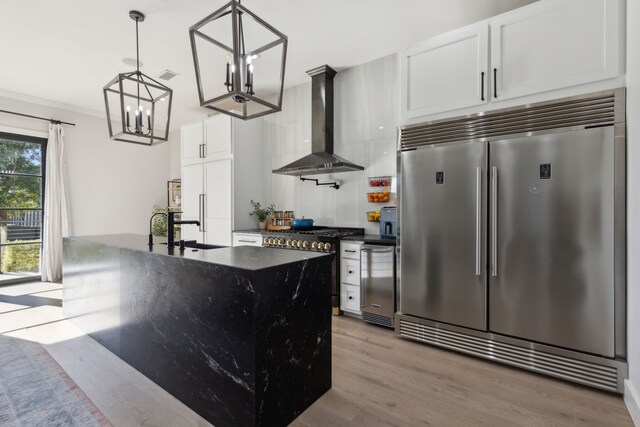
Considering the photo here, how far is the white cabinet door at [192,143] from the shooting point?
4.96 metres

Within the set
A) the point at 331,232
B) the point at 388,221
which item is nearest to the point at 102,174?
the point at 331,232

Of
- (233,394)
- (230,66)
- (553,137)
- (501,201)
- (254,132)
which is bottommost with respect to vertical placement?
(233,394)

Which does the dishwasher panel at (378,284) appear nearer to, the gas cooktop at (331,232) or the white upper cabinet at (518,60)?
the gas cooktop at (331,232)

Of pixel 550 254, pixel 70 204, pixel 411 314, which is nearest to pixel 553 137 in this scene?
pixel 550 254

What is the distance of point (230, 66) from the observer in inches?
69.5

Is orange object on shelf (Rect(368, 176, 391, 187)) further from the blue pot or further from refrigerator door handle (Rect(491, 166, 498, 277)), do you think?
refrigerator door handle (Rect(491, 166, 498, 277))

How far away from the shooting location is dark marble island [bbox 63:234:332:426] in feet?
5.42

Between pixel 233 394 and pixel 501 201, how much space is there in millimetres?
2232

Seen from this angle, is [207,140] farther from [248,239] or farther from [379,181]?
[379,181]

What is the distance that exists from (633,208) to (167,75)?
4.82 m

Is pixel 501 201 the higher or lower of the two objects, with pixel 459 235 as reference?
higher

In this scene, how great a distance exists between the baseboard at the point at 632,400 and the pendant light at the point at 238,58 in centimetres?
264

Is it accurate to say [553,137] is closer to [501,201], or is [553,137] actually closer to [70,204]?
[501,201]

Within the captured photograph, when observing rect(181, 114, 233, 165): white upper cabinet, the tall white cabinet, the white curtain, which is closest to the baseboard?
the tall white cabinet
